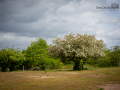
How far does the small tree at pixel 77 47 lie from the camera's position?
26.7m

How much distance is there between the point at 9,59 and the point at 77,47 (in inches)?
653

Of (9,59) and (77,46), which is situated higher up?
(77,46)

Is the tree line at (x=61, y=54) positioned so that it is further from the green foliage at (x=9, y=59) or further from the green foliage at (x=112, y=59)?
the green foliage at (x=112, y=59)

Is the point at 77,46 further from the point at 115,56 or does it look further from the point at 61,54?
the point at 115,56

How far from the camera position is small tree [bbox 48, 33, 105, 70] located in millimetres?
26692

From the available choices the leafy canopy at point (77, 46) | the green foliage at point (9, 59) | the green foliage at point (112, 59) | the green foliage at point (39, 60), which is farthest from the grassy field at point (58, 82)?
the green foliage at point (112, 59)

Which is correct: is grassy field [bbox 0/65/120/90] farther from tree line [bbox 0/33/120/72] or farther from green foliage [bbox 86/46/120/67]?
green foliage [bbox 86/46/120/67]

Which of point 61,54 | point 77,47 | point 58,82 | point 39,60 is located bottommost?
point 58,82

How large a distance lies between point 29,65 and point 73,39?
1573cm

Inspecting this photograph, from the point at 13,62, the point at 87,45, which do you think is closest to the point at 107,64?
the point at 87,45

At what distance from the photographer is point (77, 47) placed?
28047 millimetres

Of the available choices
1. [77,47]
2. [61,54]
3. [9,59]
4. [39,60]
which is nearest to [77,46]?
[77,47]

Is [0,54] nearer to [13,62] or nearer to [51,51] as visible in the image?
[13,62]

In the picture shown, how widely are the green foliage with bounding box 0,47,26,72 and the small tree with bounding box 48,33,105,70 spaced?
879cm
